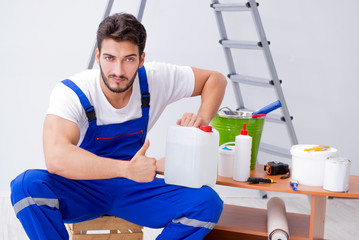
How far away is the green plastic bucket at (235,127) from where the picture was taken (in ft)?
8.80

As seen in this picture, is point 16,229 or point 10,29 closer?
point 16,229

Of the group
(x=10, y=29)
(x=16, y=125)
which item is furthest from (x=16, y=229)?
(x=10, y=29)

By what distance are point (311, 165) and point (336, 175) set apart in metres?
0.16

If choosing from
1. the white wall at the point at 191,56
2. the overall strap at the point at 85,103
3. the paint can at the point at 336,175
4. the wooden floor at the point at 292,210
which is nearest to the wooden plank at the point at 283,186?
the paint can at the point at 336,175

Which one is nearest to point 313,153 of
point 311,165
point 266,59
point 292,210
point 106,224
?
point 311,165

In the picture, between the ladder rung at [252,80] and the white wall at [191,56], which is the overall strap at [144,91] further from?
the white wall at [191,56]

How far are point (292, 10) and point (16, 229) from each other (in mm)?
2818

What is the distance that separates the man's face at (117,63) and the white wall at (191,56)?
1507mm

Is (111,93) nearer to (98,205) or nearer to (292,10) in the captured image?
(98,205)

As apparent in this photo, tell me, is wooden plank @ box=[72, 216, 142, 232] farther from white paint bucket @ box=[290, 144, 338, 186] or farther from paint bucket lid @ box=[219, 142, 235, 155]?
white paint bucket @ box=[290, 144, 338, 186]

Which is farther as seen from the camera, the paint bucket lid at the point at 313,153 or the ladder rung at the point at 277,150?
the ladder rung at the point at 277,150

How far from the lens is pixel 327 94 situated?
14.0 ft

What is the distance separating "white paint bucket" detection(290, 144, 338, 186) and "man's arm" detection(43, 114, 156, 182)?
0.79 m

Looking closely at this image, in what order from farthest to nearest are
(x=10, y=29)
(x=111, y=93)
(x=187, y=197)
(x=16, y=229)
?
(x=10, y=29), (x=16, y=229), (x=111, y=93), (x=187, y=197)
